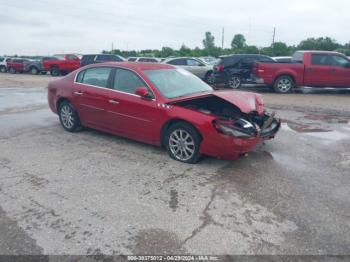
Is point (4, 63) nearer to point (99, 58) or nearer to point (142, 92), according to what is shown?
point (99, 58)

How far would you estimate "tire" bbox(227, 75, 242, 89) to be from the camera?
48.1ft

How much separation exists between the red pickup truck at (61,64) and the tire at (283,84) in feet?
56.6

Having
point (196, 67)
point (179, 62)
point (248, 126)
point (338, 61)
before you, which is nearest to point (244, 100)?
point (248, 126)

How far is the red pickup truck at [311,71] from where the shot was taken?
43.5ft

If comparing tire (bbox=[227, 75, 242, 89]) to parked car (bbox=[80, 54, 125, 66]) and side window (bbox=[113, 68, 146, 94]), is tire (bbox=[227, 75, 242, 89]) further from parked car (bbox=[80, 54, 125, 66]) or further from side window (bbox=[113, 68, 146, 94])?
side window (bbox=[113, 68, 146, 94])

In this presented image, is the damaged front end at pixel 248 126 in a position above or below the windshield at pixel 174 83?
below

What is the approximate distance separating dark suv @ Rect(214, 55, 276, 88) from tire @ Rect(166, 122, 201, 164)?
399 inches

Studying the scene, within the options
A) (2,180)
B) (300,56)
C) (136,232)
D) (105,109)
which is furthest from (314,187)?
(300,56)

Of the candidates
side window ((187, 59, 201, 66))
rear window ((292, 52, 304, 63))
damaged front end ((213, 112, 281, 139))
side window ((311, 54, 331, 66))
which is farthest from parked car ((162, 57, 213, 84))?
damaged front end ((213, 112, 281, 139))

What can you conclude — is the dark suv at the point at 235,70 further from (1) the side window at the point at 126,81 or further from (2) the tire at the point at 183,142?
(2) the tire at the point at 183,142

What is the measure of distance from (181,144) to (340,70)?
10760 mm

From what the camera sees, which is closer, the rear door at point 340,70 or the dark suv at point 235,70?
the rear door at point 340,70

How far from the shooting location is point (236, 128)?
4.73 meters

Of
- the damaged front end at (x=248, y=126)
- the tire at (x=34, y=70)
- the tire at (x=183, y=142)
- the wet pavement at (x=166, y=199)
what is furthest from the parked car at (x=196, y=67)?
the tire at (x=34, y=70)
